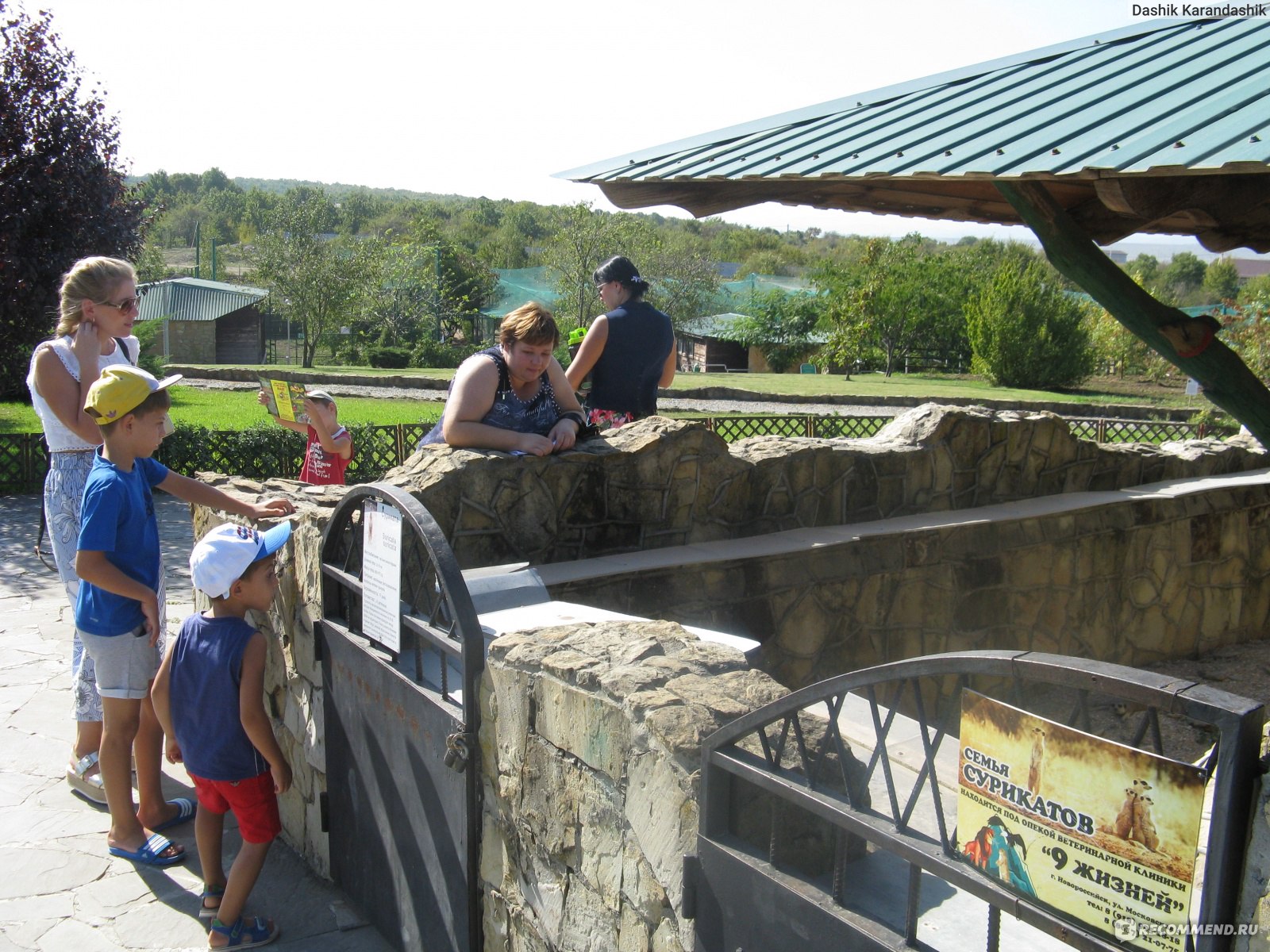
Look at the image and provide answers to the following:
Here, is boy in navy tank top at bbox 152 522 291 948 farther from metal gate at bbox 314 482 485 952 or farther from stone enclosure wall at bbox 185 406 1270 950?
stone enclosure wall at bbox 185 406 1270 950

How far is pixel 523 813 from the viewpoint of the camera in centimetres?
247

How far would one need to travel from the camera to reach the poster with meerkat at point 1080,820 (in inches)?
49.0

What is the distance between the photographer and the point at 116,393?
341 centimetres

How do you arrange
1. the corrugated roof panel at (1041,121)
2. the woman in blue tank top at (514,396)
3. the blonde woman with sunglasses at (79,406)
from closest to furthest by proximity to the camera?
the corrugated roof panel at (1041,121)
the blonde woman with sunglasses at (79,406)
the woman in blue tank top at (514,396)

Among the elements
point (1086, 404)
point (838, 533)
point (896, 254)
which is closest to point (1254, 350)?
point (1086, 404)

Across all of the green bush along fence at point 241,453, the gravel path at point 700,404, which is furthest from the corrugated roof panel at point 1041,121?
the gravel path at point 700,404

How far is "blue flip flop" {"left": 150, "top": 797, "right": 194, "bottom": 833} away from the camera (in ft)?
12.5

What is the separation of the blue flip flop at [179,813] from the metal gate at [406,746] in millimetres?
743

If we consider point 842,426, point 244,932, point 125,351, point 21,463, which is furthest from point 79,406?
point 842,426

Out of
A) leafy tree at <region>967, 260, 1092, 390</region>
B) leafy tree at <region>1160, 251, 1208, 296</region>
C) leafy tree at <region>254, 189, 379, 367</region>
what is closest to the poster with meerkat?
leafy tree at <region>967, 260, 1092, 390</region>

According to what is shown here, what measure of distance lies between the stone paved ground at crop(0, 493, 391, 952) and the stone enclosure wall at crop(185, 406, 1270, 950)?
268 millimetres

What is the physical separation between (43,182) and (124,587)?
962 centimetres

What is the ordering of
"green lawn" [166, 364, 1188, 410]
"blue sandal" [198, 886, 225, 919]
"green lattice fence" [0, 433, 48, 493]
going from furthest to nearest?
1. "green lawn" [166, 364, 1188, 410]
2. "green lattice fence" [0, 433, 48, 493]
3. "blue sandal" [198, 886, 225, 919]

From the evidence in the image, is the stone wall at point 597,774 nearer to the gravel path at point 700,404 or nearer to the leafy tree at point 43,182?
the leafy tree at point 43,182
